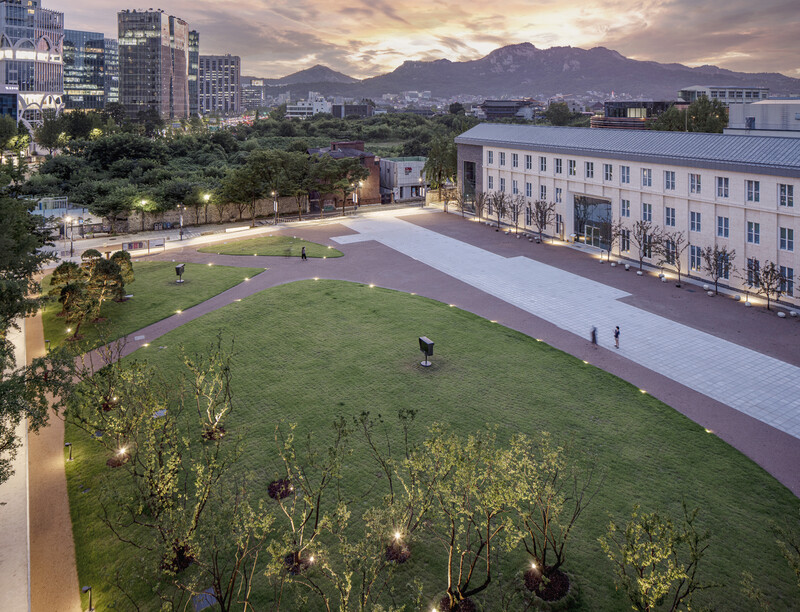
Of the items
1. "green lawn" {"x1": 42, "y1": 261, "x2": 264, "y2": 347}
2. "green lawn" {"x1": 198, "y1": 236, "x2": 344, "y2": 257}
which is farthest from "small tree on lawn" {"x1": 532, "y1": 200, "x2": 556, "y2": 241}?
"green lawn" {"x1": 42, "y1": 261, "x2": 264, "y2": 347}

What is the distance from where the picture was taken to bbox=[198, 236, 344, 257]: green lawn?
49.3m

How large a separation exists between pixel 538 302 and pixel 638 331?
22.6 ft

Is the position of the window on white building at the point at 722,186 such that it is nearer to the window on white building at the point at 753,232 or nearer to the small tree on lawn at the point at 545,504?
A: the window on white building at the point at 753,232

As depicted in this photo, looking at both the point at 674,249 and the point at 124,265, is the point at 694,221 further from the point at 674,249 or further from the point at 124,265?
the point at 124,265

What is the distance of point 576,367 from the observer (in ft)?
84.9

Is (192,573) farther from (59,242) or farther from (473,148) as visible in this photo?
(473,148)

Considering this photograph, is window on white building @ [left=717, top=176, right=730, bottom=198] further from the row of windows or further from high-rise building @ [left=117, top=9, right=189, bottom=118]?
high-rise building @ [left=117, top=9, right=189, bottom=118]

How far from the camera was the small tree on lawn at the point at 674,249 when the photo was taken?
39312 millimetres

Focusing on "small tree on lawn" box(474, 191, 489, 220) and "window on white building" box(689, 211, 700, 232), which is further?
"small tree on lawn" box(474, 191, 489, 220)

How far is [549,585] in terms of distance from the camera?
526 inches

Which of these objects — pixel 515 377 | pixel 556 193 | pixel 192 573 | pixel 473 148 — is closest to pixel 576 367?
pixel 515 377

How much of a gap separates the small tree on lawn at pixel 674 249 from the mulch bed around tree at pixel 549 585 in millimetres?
30563

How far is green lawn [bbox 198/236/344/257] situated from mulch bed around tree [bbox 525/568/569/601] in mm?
37550

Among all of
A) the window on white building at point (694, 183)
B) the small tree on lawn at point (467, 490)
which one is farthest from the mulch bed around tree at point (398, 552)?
the window on white building at point (694, 183)
